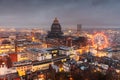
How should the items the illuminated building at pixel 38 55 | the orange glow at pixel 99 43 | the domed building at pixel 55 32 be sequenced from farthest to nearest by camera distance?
the domed building at pixel 55 32
the orange glow at pixel 99 43
the illuminated building at pixel 38 55

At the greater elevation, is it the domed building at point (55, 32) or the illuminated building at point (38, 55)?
the domed building at point (55, 32)

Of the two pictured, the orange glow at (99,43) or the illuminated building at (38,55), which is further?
the orange glow at (99,43)

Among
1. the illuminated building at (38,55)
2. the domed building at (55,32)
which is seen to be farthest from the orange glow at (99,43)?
the illuminated building at (38,55)

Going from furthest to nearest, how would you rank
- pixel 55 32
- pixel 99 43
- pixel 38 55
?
pixel 55 32 < pixel 99 43 < pixel 38 55

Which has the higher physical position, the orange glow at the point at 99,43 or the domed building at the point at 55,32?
the domed building at the point at 55,32

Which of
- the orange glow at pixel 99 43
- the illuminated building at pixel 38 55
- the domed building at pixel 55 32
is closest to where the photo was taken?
the illuminated building at pixel 38 55

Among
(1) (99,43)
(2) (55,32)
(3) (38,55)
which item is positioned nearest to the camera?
(3) (38,55)

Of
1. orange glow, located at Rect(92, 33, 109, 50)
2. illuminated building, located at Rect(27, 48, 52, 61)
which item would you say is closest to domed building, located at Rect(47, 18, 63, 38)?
orange glow, located at Rect(92, 33, 109, 50)

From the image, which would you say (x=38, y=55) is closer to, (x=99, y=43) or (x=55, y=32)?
(x=55, y=32)

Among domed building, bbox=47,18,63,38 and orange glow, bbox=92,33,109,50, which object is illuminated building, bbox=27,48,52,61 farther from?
domed building, bbox=47,18,63,38

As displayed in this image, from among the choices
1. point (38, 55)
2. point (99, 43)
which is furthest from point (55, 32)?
point (38, 55)

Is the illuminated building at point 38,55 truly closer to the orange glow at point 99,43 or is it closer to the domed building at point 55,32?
the orange glow at point 99,43
